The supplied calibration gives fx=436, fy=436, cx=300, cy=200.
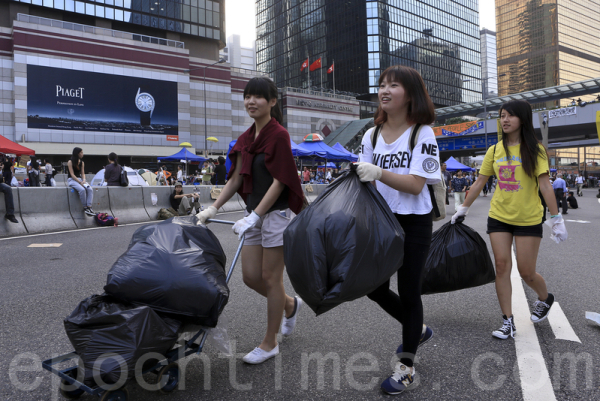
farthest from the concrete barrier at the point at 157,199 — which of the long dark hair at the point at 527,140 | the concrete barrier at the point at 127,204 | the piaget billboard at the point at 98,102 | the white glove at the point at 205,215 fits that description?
the piaget billboard at the point at 98,102

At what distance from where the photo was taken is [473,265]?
3324 millimetres

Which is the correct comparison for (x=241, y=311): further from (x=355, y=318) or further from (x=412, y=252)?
(x=412, y=252)

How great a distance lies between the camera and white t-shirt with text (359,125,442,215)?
219cm

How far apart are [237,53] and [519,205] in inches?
5554

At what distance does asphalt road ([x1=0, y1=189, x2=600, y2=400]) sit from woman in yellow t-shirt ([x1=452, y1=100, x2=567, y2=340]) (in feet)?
0.93

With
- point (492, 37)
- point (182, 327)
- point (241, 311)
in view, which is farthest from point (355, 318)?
point (492, 37)

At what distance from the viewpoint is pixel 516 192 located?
3.18 meters

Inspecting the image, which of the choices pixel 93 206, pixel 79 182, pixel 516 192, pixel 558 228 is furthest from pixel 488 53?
pixel 516 192

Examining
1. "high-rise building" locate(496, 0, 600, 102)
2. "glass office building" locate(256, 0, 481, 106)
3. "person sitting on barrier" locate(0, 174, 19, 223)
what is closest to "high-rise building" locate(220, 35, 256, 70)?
"glass office building" locate(256, 0, 481, 106)

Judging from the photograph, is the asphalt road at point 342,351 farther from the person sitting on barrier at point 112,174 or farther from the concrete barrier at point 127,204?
the person sitting on barrier at point 112,174

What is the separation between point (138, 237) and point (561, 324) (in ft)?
10.3

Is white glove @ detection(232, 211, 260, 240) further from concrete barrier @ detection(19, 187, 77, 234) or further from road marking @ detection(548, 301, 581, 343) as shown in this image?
concrete barrier @ detection(19, 187, 77, 234)

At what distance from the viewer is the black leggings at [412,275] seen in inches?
89.1

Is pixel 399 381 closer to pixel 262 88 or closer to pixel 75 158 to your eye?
pixel 262 88
